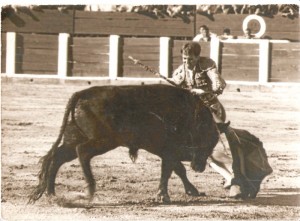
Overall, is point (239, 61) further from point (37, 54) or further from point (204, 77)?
point (204, 77)

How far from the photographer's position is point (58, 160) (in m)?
5.53

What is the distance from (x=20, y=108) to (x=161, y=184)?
1.45 m

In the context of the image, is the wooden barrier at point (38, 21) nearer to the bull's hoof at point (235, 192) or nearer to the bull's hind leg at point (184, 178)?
the bull's hind leg at point (184, 178)

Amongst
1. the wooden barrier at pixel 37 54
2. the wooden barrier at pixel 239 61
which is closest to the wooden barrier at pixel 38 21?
the wooden barrier at pixel 37 54

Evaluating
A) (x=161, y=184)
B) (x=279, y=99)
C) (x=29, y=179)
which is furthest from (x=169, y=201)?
(x=279, y=99)

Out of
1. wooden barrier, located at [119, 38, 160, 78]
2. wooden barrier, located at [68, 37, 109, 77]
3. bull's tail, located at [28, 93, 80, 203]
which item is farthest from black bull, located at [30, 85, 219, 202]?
wooden barrier, located at [68, 37, 109, 77]

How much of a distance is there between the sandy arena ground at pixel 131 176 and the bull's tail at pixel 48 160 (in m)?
0.06

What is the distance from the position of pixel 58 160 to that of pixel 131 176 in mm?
611

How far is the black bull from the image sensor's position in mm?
5422

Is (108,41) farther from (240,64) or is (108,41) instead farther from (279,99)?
(279,99)

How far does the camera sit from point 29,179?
5879mm

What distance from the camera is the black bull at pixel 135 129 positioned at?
5422 mm

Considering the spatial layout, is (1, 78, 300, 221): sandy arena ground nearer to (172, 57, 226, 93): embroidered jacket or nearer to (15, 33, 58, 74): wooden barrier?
(172, 57, 226, 93): embroidered jacket

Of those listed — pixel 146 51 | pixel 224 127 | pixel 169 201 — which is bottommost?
pixel 169 201
